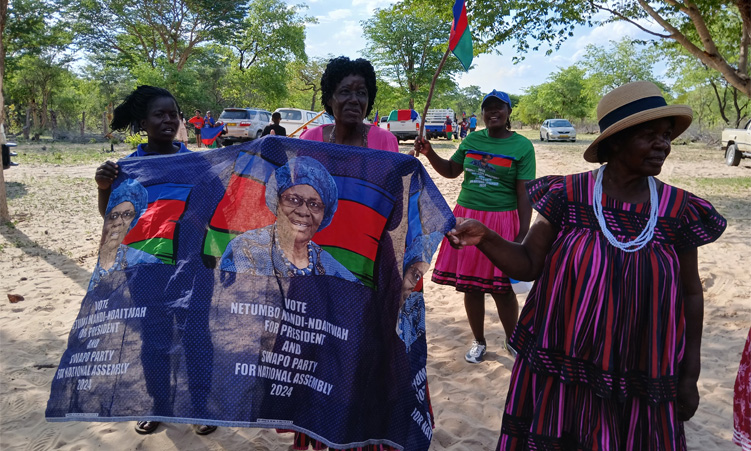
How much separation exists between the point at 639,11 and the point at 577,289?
12.7 meters

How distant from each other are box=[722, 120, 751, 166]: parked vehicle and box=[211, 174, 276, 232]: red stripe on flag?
1871 cm

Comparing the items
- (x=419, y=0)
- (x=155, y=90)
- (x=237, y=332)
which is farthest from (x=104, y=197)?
(x=419, y=0)

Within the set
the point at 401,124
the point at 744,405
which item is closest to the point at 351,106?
the point at 744,405

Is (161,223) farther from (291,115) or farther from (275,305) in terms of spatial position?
(291,115)

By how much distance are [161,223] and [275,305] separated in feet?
2.50

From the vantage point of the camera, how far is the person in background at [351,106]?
2748 mm

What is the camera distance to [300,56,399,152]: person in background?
275cm

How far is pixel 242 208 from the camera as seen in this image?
237cm

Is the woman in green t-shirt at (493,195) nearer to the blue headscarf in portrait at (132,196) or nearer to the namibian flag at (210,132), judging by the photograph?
the blue headscarf in portrait at (132,196)

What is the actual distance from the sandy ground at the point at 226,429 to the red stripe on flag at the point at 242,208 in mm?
1490

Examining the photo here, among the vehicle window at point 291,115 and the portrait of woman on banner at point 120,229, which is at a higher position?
the vehicle window at point 291,115

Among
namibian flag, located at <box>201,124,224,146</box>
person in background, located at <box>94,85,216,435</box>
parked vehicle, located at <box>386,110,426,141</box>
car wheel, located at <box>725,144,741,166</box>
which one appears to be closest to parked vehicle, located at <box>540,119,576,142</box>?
parked vehicle, located at <box>386,110,426,141</box>

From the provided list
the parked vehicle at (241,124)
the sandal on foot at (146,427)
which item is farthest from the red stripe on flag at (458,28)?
the parked vehicle at (241,124)

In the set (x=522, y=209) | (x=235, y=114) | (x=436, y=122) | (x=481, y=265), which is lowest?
(x=481, y=265)
